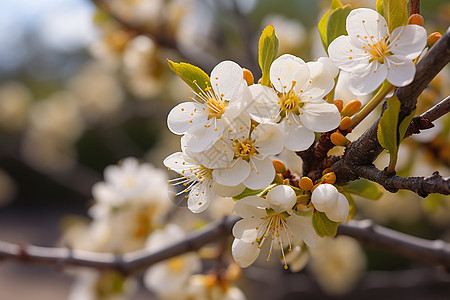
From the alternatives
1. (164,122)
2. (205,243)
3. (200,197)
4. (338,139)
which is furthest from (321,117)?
(164,122)

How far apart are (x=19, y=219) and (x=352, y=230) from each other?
9.17m

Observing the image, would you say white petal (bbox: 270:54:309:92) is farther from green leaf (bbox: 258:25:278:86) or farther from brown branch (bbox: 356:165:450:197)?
brown branch (bbox: 356:165:450:197)

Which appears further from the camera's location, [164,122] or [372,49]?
[164,122]

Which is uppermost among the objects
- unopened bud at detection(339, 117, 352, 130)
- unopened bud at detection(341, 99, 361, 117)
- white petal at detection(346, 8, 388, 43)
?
white petal at detection(346, 8, 388, 43)

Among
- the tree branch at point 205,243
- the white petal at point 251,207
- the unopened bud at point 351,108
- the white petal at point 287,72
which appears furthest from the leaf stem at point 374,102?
the tree branch at point 205,243

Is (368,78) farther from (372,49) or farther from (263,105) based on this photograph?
(263,105)

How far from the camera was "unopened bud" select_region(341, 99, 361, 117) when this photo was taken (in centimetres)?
69

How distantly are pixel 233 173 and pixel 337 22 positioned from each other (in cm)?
35

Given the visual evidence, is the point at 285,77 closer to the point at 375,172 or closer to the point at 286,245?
the point at 375,172

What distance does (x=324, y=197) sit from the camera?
61 centimetres

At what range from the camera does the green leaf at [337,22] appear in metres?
0.71

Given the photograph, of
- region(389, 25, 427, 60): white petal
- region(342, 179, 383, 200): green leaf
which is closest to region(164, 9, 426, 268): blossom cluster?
region(389, 25, 427, 60): white petal

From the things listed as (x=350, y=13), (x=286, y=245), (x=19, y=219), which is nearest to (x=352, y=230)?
(x=286, y=245)

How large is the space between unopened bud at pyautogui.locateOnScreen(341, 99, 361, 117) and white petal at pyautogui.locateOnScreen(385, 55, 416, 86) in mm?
94
